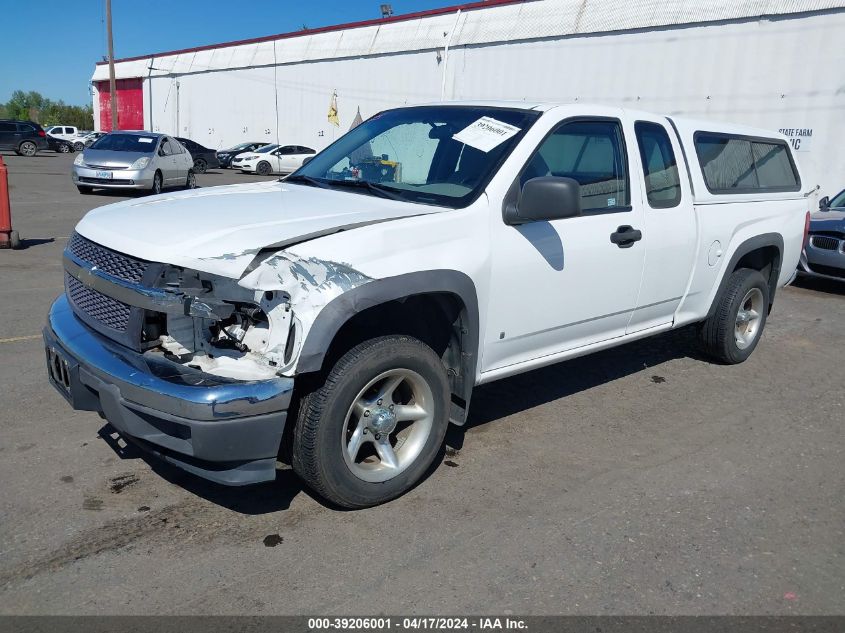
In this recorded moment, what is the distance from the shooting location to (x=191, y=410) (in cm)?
287

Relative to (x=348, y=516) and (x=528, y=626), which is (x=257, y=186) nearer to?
(x=348, y=516)

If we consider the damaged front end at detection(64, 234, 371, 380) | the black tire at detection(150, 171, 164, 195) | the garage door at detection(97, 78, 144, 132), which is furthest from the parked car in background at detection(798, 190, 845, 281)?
the garage door at detection(97, 78, 144, 132)

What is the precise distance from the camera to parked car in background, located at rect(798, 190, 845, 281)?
9695 millimetres

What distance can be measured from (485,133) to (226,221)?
1.56 m

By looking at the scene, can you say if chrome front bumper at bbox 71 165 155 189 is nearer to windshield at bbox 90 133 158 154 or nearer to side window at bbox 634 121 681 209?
windshield at bbox 90 133 158 154

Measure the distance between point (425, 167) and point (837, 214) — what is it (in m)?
8.28

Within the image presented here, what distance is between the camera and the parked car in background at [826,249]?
9.70 metres

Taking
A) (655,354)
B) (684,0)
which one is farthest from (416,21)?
(655,354)

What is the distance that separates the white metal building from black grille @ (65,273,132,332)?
4.32 m

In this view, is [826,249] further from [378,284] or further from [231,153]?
[231,153]

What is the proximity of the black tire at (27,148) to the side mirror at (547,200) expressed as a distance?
128 feet

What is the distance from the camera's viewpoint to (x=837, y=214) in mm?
10227

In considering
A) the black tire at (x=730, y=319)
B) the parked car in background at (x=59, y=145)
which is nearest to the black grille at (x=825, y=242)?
the black tire at (x=730, y=319)

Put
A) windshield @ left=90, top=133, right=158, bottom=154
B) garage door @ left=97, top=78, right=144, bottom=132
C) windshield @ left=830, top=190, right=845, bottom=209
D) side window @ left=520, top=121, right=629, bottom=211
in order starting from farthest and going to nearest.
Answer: garage door @ left=97, top=78, right=144, bottom=132
windshield @ left=90, top=133, right=158, bottom=154
windshield @ left=830, top=190, right=845, bottom=209
side window @ left=520, top=121, right=629, bottom=211
